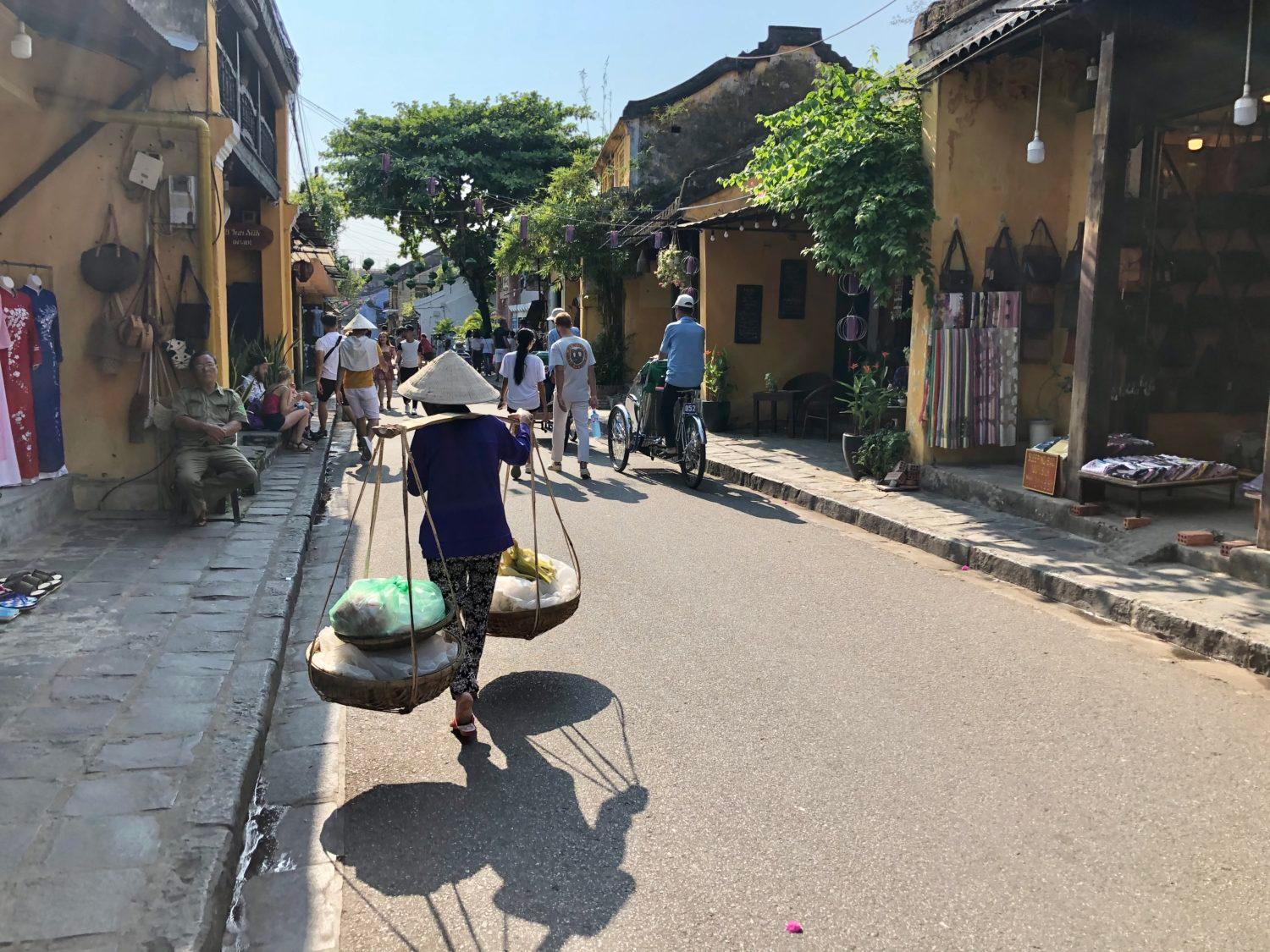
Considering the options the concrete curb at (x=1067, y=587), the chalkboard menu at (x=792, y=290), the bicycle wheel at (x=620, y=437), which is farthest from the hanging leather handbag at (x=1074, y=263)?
the chalkboard menu at (x=792, y=290)

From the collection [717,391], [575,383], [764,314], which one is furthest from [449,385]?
[764,314]

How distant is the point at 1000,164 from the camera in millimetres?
10289

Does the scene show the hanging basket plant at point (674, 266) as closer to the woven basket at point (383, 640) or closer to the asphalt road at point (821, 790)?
the asphalt road at point (821, 790)

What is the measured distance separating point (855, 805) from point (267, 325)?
1543 centimetres

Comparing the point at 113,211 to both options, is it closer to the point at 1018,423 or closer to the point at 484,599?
the point at 484,599

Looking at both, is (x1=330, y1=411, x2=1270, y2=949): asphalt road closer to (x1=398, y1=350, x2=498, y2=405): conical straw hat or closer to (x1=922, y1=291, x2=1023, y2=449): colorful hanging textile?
(x1=398, y1=350, x2=498, y2=405): conical straw hat

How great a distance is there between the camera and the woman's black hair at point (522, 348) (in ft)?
37.7

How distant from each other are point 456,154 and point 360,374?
25.5 meters

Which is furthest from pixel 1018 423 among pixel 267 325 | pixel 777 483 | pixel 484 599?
pixel 267 325

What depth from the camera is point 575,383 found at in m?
11.8

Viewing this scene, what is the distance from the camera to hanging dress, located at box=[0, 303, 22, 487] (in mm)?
7074

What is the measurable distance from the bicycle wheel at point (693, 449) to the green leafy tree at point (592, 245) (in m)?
11.6

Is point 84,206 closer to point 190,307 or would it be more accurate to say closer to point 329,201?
point 190,307

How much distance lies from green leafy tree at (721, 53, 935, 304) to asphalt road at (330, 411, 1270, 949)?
488 centimetres
